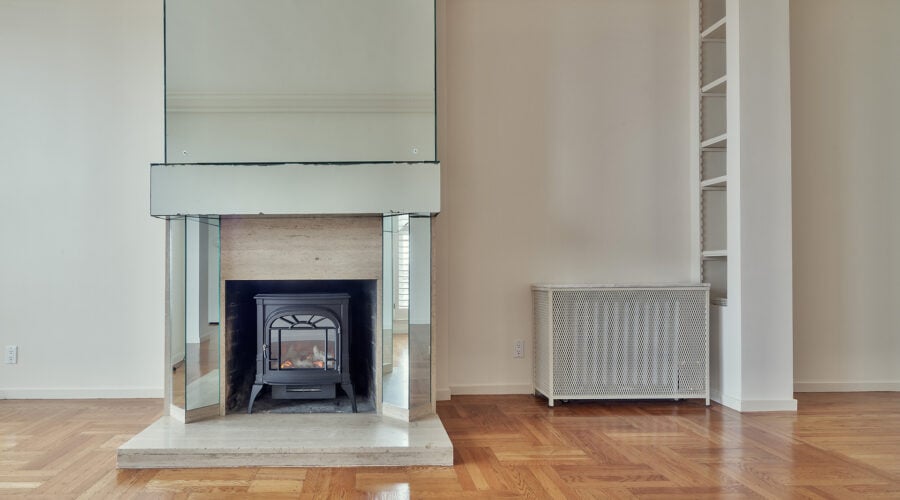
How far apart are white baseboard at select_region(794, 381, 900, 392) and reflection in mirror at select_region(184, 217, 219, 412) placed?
10.9 feet

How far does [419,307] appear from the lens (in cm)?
307

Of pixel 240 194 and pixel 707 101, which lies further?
pixel 707 101

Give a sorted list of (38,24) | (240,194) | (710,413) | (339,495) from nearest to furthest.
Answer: (339,495) → (240,194) → (710,413) → (38,24)

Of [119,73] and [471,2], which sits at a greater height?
[471,2]

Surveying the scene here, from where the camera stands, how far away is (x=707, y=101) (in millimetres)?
4043

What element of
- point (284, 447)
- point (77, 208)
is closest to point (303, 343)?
point (284, 447)

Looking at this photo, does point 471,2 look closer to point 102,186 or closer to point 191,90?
point 191,90

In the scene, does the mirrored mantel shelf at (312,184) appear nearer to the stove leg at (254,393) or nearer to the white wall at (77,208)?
the stove leg at (254,393)

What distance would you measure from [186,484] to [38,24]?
9.57ft

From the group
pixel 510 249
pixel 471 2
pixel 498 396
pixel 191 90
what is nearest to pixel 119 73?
pixel 191 90

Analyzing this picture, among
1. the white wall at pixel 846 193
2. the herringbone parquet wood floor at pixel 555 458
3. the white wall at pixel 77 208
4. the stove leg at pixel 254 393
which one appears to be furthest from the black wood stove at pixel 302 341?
the white wall at pixel 846 193

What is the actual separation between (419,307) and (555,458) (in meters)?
0.89

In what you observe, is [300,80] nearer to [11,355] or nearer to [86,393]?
[86,393]

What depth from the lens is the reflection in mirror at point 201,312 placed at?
304 cm
